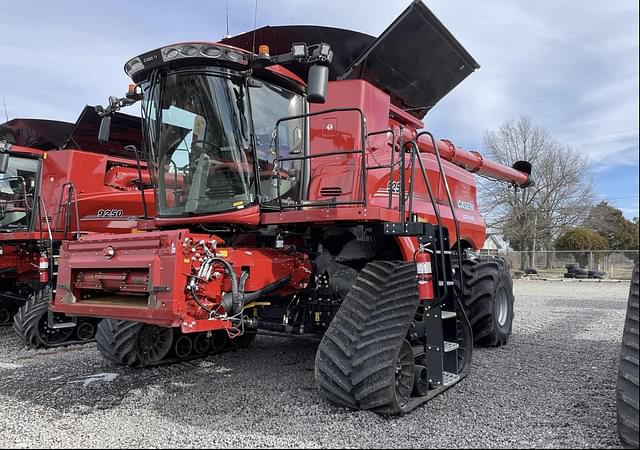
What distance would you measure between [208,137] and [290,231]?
3.77 feet

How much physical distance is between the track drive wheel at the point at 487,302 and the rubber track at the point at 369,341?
2610 millimetres

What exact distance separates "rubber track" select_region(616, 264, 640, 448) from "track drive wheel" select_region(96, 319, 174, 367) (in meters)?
4.29

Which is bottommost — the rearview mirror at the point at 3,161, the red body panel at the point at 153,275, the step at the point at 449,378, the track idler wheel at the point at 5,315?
the track idler wheel at the point at 5,315

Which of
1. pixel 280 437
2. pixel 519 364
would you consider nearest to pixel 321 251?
pixel 280 437

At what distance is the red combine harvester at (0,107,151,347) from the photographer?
813 cm

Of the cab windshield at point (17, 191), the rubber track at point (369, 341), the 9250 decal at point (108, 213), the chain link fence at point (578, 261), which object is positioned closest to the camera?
the rubber track at point (369, 341)

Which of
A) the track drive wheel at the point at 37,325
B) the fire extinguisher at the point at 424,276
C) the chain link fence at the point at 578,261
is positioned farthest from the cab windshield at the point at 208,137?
the chain link fence at the point at 578,261

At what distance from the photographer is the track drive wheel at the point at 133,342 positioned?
5543 millimetres

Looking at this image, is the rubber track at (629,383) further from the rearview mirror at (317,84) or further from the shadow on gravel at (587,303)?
the shadow on gravel at (587,303)

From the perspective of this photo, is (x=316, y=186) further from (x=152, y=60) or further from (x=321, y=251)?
(x=152, y=60)

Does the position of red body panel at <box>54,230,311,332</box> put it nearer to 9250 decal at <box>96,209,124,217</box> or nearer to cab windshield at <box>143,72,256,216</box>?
cab windshield at <box>143,72,256,216</box>

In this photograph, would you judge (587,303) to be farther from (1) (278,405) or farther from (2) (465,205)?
(1) (278,405)

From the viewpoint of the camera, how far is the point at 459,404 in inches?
169

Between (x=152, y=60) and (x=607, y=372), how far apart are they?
17.5 ft
